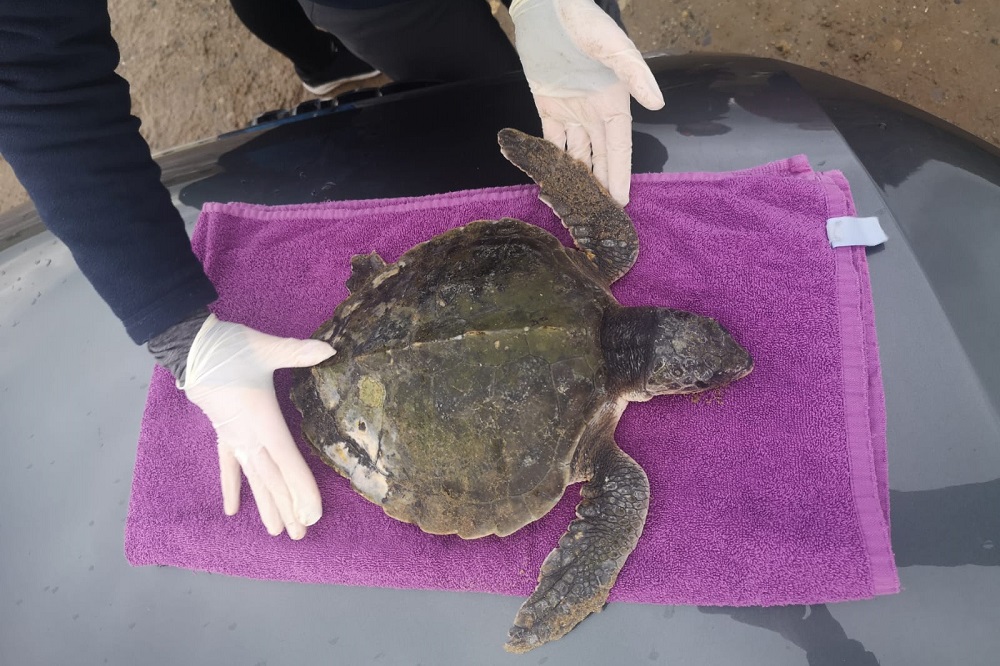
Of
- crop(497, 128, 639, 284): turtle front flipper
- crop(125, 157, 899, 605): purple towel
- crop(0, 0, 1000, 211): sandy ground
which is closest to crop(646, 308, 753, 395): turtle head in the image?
crop(125, 157, 899, 605): purple towel

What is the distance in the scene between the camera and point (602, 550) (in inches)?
46.6

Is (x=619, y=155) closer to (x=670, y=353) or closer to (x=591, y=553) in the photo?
(x=670, y=353)

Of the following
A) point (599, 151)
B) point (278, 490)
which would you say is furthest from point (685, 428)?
point (278, 490)

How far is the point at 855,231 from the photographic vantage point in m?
1.32

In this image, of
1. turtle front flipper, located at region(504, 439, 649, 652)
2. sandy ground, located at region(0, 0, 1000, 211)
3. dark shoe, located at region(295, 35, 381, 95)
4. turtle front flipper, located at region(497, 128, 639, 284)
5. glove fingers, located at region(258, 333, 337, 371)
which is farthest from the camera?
dark shoe, located at region(295, 35, 381, 95)

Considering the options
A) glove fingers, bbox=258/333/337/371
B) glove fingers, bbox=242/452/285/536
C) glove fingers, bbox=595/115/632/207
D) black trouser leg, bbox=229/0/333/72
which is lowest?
glove fingers, bbox=242/452/285/536

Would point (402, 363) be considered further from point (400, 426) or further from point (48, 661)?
point (48, 661)

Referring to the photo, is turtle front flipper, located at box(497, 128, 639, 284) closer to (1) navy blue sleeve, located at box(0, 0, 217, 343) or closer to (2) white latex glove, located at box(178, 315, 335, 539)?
(2) white latex glove, located at box(178, 315, 335, 539)

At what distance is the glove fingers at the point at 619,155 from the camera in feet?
4.53

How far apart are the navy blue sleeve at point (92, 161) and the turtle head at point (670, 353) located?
0.87 metres

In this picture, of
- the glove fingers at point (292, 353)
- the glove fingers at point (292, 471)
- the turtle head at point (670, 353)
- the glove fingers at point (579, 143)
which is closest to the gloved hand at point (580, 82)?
the glove fingers at point (579, 143)

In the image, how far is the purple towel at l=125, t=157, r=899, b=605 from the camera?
3.92 feet

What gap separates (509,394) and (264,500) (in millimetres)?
594

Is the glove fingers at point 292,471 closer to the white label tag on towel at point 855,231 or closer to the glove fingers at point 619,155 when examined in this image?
the glove fingers at point 619,155
